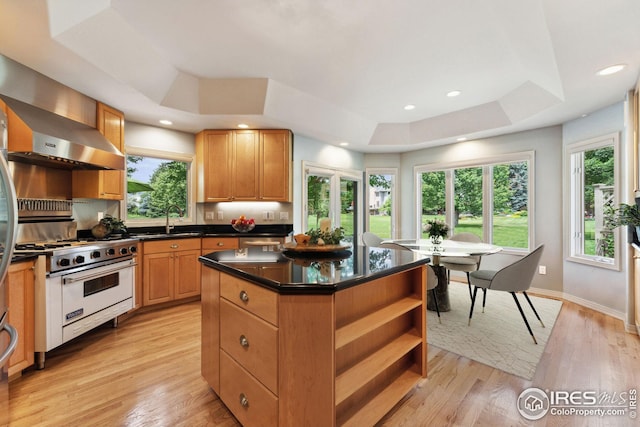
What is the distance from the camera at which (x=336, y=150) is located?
5.25 meters

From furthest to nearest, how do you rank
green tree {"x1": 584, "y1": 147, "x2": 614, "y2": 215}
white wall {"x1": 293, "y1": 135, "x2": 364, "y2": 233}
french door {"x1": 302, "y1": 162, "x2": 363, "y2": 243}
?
french door {"x1": 302, "y1": 162, "x2": 363, "y2": 243}, white wall {"x1": 293, "y1": 135, "x2": 364, "y2": 233}, green tree {"x1": 584, "y1": 147, "x2": 614, "y2": 215}

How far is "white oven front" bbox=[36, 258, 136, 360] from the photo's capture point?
2.25m

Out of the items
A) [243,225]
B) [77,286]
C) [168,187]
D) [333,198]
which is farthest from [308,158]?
[77,286]

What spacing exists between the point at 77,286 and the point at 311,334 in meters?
2.43

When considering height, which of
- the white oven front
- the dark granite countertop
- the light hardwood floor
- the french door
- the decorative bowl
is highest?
the french door

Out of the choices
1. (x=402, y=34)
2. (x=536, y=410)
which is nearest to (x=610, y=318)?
(x=536, y=410)

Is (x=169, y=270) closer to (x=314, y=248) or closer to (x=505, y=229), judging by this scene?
(x=314, y=248)

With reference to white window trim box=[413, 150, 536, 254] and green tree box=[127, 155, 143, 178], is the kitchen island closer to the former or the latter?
green tree box=[127, 155, 143, 178]

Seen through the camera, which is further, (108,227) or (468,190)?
(468,190)

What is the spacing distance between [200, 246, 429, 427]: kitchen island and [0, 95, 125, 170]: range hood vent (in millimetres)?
1866

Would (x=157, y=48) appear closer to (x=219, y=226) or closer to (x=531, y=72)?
(x=219, y=226)

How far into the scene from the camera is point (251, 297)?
4.70 feet

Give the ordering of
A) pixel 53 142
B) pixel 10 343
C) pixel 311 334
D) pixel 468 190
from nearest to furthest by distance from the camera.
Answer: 1. pixel 10 343
2. pixel 311 334
3. pixel 53 142
4. pixel 468 190

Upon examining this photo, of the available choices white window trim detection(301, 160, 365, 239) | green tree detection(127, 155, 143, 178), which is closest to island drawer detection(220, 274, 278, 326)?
white window trim detection(301, 160, 365, 239)
